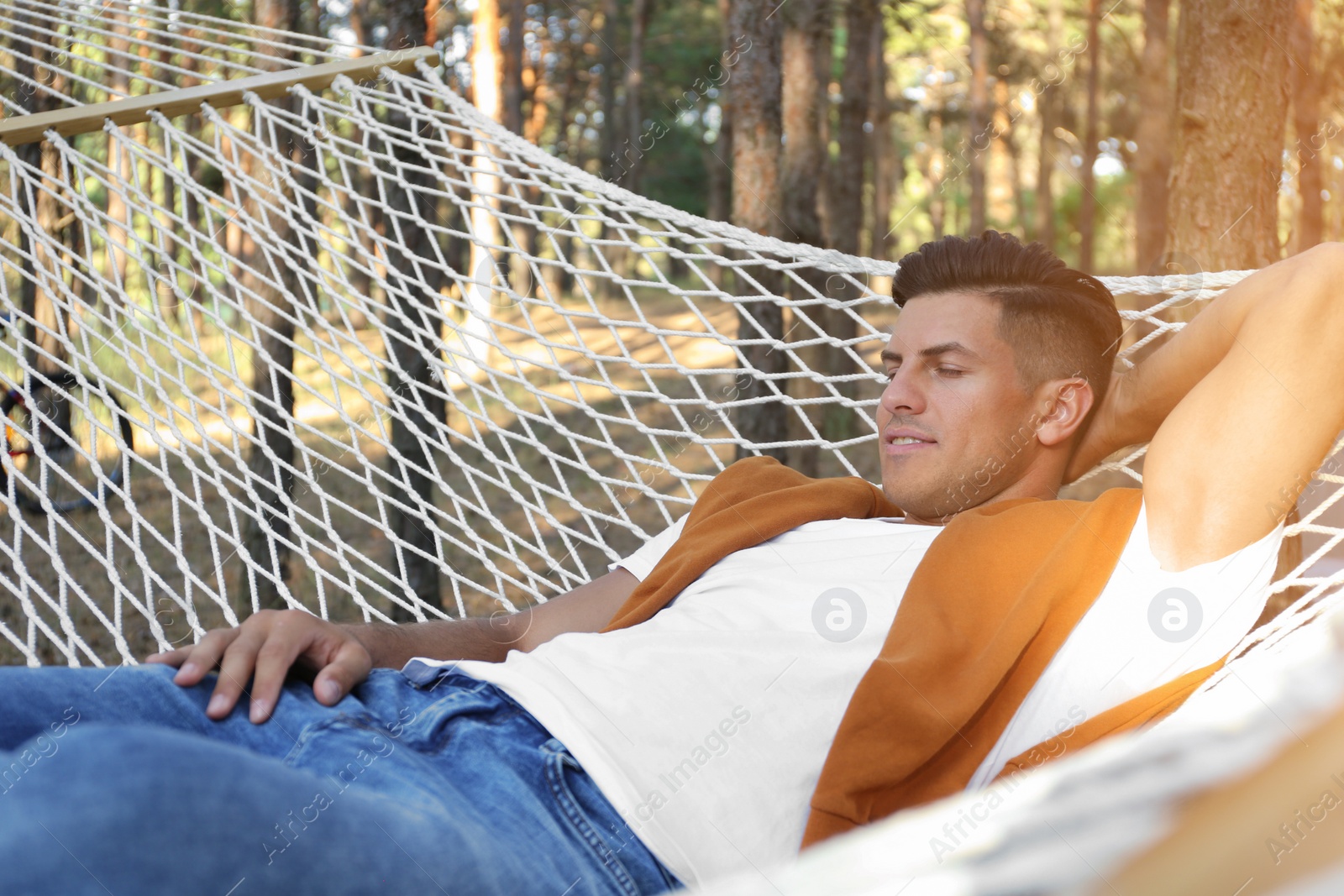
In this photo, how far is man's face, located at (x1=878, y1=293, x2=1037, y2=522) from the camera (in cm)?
127

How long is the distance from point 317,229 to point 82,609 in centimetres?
199

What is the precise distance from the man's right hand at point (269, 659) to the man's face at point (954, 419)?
2.18 ft

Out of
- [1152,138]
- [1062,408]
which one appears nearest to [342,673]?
[1062,408]

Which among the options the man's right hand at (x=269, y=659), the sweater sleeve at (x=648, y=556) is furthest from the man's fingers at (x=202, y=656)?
the sweater sleeve at (x=648, y=556)

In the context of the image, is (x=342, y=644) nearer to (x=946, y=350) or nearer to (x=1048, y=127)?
(x=946, y=350)

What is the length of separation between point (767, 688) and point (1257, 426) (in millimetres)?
525

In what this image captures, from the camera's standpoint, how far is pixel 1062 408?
1321 mm

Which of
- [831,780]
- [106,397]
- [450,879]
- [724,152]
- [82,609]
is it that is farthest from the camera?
[724,152]

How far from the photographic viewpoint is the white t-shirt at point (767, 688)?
98 cm

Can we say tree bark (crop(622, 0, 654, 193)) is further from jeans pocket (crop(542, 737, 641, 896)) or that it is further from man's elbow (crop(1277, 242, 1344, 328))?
jeans pocket (crop(542, 737, 641, 896))

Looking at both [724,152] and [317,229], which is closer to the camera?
[317,229]

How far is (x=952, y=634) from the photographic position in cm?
103

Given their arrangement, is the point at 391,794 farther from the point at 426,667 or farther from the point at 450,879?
the point at 426,667

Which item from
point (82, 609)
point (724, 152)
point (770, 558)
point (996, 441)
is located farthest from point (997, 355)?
point (724, 152)
